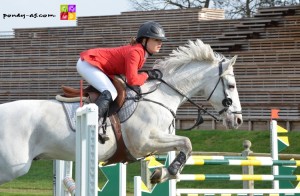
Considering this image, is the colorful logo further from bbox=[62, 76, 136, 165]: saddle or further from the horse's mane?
bbox=[62, 76, 136, 165]: saddle

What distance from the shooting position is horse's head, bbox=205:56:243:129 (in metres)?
7.14

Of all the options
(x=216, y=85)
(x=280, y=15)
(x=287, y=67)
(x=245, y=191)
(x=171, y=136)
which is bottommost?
(x=245, y=191)

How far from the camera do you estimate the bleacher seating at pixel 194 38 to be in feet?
68.0

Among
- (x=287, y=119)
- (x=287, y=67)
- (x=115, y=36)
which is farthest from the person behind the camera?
(x=115, y=36)

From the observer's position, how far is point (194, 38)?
82.0 feet

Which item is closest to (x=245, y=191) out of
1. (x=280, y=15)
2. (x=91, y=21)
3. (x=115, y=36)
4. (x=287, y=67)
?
(x=287, y=67)

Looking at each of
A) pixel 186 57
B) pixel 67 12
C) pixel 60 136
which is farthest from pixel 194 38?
pixel 60 136

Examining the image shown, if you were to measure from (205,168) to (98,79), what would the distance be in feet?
34.6

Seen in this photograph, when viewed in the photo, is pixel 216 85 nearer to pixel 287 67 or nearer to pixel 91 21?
pixel 287 67

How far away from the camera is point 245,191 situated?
807 cm

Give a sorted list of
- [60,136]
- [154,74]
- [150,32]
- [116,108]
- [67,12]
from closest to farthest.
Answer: [60,136]
[116,108]
[150,32]
[154,74]
[67,12]

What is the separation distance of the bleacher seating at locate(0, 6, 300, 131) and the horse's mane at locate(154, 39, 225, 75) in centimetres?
1260

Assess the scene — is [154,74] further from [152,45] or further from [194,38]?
[194,38]

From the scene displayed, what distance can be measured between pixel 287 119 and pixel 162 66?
1276cm
